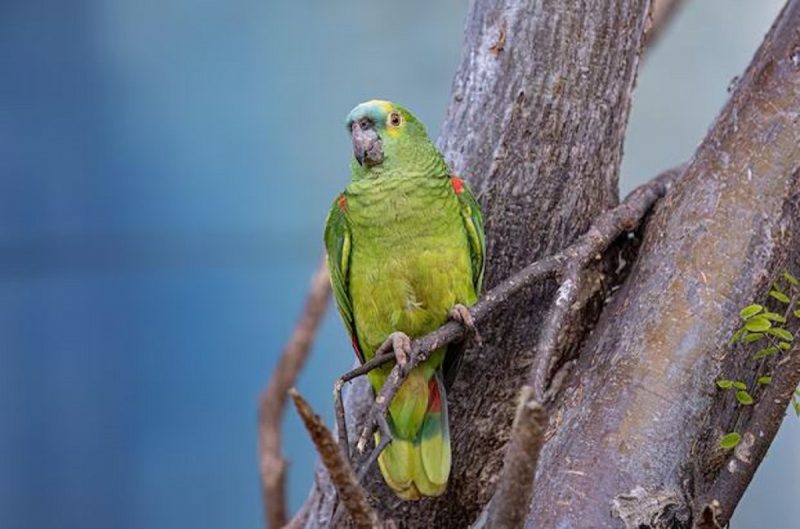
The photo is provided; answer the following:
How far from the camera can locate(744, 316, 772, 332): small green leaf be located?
1366 mm

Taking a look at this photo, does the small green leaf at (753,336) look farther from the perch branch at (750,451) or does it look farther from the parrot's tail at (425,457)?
the parrot's tail at (425,457)

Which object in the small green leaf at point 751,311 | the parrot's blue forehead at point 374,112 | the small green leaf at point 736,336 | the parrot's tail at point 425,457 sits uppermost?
the parrot's blue forehead at point 374,112

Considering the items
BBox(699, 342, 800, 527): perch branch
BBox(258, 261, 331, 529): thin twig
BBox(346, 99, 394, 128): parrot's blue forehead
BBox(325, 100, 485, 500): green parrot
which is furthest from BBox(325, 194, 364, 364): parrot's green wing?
BBox(699, 342, 800, 527): perch branch

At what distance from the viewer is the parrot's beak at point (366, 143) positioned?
1775 millimetres

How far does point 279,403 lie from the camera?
2.36m

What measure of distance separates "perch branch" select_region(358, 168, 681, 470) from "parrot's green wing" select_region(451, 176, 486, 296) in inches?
4.3

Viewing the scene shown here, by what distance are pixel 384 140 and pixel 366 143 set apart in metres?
0.03

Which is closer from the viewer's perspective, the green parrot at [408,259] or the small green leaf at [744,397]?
the small green leaf at [744,397]

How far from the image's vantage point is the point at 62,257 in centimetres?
388

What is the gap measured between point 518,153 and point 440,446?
1.57 ft

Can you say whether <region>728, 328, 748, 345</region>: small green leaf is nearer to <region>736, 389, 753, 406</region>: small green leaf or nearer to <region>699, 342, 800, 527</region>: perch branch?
<region>736, 389, 753, 406</region>: small green leaf

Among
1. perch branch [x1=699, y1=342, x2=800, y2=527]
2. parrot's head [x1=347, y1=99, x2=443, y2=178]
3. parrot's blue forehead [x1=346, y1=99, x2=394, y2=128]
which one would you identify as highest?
parrot's blue forehead [x1=346, y1=99, x2=394, y2=128]

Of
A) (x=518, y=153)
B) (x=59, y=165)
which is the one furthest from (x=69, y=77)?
(x=518, y=153)

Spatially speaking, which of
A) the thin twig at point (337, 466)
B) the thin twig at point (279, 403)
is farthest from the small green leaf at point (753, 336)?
the thin twig at point (279, 403)
